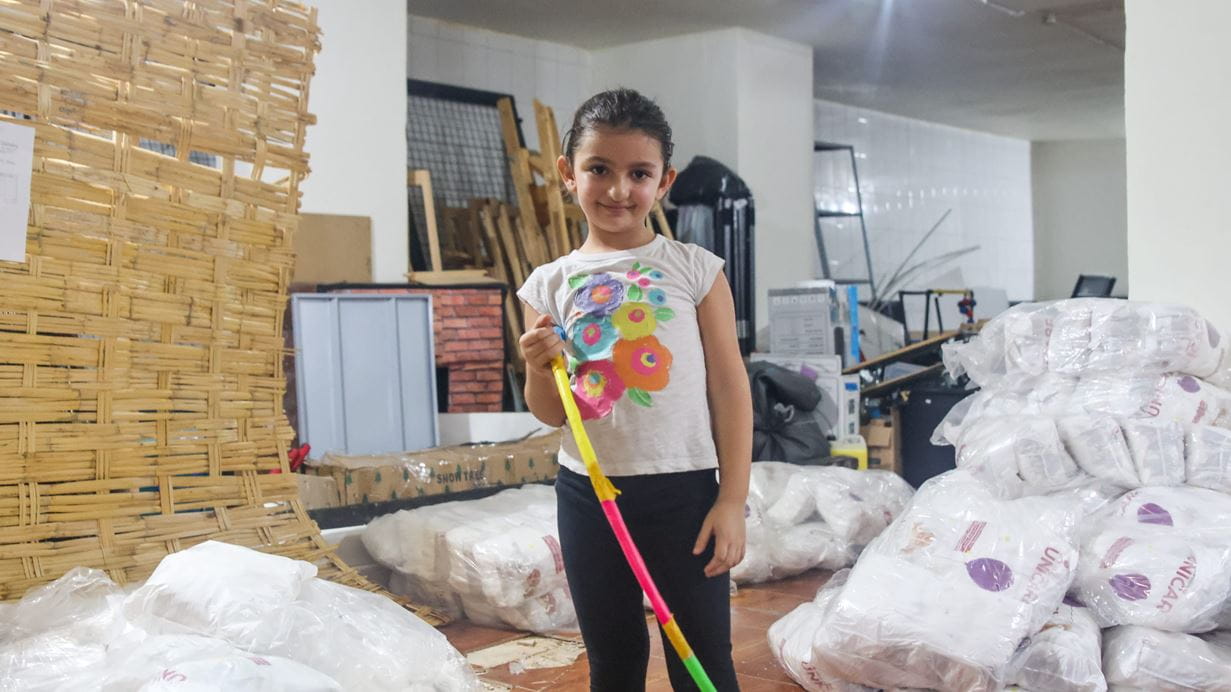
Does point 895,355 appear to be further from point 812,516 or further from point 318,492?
point 318,492

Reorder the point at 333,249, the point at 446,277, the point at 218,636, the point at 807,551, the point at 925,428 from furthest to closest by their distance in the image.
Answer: the point at 925,428
the point at 446,277
the point at 333,249
the point at 807,551
the point at 218,636

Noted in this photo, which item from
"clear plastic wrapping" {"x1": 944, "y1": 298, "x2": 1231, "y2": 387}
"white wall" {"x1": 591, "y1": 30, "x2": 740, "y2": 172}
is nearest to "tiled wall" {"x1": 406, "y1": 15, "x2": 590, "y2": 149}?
"white wall" {"x1": 591, "y1": 30, "x2": 740, "y2": 172}

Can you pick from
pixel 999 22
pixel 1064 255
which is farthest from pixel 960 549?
pixel 1064 255

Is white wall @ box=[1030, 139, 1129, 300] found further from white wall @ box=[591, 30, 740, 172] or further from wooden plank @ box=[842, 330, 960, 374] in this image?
wooden plank @ box=[842, 330, 960, 374]

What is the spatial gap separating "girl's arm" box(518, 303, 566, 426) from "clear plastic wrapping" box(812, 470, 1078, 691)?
97cm

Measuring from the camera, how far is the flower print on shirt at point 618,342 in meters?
1.54

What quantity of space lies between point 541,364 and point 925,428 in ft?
12.8

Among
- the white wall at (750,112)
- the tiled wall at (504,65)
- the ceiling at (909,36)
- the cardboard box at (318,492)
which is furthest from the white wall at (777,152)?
the cardboard box at (318,492)

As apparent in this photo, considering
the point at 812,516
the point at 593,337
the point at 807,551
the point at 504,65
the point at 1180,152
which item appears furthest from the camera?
the point at 504,65

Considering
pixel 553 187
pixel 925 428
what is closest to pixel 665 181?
pixel 925 428

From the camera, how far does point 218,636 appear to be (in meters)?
2.03

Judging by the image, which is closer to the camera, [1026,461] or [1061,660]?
[1061,660]

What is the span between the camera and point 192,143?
2.64 m

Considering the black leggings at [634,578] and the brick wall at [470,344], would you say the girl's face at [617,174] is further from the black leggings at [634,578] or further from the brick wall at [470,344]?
the brick wall at [470,344]
